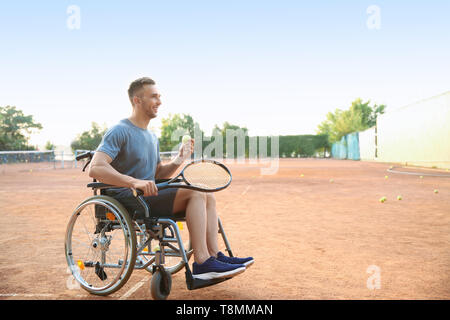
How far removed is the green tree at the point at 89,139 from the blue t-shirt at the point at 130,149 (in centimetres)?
4969

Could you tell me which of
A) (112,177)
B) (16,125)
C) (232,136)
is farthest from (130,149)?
(232,136)

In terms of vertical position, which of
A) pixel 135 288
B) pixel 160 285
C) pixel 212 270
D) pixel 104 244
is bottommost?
pixel 135 288

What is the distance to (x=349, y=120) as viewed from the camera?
61719 millimetres

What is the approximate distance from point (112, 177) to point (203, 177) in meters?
0.61

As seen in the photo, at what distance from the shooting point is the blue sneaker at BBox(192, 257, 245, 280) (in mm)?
2781

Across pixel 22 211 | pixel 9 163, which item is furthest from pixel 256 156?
pixel 22 211

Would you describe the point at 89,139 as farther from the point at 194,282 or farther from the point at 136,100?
the point at 194,282

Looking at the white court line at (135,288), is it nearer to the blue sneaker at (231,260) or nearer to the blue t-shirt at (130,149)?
the blue sneaker at (231,260)

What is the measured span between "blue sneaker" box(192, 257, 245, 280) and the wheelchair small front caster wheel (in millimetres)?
178

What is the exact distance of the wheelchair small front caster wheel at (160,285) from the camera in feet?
9.10

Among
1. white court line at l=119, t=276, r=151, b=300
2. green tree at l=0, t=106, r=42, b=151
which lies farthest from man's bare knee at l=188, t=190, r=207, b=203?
green tree at l=0, t=106, r=42, b=151

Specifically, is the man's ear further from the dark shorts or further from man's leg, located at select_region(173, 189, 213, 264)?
man's leg, located at select_region(173, 189, 213, 264)

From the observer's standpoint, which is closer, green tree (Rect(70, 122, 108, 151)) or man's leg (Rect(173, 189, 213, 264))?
man's leg (Rect(173, 189, 213, 264))
